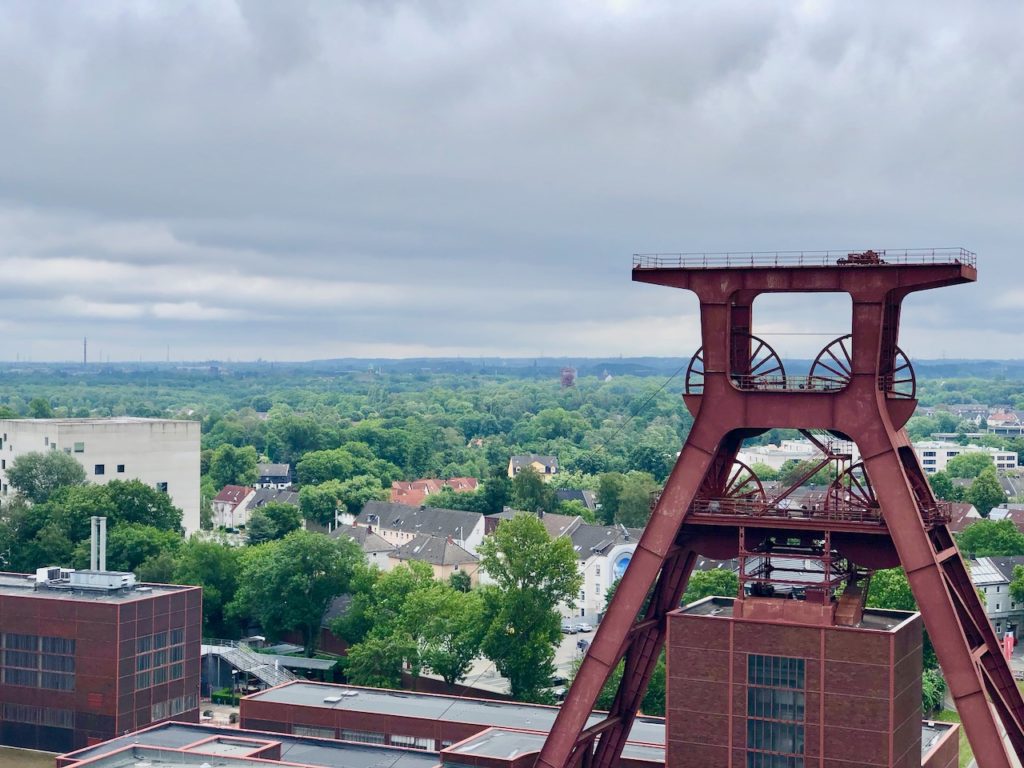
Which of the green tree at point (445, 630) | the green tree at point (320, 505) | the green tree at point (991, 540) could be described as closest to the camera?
the green tree at point (445, 630)

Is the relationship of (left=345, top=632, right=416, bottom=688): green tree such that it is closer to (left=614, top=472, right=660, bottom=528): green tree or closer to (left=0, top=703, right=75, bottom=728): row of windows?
(left=0, top=703, right=75, bottom=728): row of windows

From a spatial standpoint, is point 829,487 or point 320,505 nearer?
point 829,487

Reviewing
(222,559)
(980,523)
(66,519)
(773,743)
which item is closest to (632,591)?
(773,743)

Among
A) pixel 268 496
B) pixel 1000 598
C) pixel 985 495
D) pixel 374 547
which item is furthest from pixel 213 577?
pixel 985 495

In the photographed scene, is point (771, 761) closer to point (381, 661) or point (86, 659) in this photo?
point (86, 659)

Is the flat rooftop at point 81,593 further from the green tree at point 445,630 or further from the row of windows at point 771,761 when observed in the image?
the row of windows at point 771,761

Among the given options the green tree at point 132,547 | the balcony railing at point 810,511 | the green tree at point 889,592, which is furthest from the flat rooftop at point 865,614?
the green tree at point 132,547
